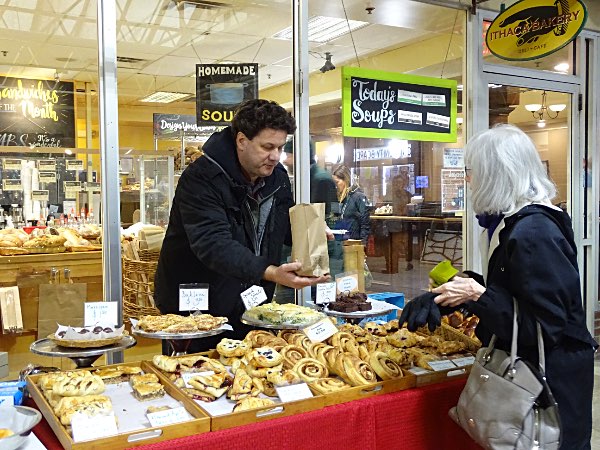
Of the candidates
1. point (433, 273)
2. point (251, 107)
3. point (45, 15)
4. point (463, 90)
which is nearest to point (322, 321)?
point (433, 273)

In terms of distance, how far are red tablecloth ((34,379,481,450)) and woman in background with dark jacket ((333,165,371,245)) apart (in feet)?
7.42

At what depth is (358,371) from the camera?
2.26 metres

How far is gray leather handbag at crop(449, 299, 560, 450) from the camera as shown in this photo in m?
2.00

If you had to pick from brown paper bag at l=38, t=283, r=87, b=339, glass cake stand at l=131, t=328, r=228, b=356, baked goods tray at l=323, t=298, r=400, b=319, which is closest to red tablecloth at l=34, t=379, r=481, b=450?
glass cake stand at l=131, t=328, r=228, b=356

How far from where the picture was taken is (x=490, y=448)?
2.08 metres

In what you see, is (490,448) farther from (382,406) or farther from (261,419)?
(261,419)

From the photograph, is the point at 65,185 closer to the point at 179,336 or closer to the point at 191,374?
the point at 179,336

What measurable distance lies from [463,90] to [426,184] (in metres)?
0.82

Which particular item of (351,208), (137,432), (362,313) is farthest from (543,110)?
(137,432)

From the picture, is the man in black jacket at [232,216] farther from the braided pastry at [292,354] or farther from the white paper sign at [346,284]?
the white paper sign at [346,284]

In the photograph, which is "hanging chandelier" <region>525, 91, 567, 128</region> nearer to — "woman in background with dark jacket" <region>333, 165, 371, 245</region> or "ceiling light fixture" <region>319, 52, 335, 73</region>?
"woman in background with dark jacket" <region>333, 165, 371, 245</region>

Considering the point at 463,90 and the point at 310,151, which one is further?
the point at 463,90

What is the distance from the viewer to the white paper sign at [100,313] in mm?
→ 2574

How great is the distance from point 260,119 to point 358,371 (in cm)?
120
